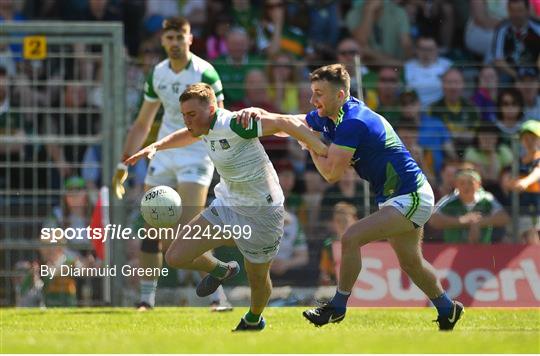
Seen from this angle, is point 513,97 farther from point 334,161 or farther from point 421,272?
point 334,161

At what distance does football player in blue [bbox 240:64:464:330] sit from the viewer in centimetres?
991

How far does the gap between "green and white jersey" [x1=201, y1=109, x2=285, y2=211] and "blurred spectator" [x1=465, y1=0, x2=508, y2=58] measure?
7889 mm

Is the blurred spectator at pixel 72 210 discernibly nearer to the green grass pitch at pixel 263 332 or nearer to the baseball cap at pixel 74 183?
the baseball cap at pixel 74 183

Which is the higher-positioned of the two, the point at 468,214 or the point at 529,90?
the point at 529,90

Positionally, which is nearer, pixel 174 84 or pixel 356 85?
pixel 174 84

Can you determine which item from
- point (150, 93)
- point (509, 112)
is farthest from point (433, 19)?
point (150, 93)

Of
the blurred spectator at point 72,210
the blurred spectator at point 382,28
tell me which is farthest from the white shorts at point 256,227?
the blurred spectator at point 382,28

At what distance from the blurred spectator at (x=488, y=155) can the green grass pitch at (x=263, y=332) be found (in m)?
2.70

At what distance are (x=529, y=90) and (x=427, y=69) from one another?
133cm

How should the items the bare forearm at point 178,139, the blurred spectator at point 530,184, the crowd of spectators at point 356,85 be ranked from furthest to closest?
the crowd of spectators at point 356,85
the blurred spectator at point 530,184
the bare forearm at point 178,139

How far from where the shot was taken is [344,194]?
14.6 metres

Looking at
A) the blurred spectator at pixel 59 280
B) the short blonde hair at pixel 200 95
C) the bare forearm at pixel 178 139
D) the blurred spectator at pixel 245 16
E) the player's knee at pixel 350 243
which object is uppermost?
the blurred spectator at pixel 245 16

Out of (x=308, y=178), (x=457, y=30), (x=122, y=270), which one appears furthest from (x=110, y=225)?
(x=457, y=30)

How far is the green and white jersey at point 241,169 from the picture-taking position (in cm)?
1020
